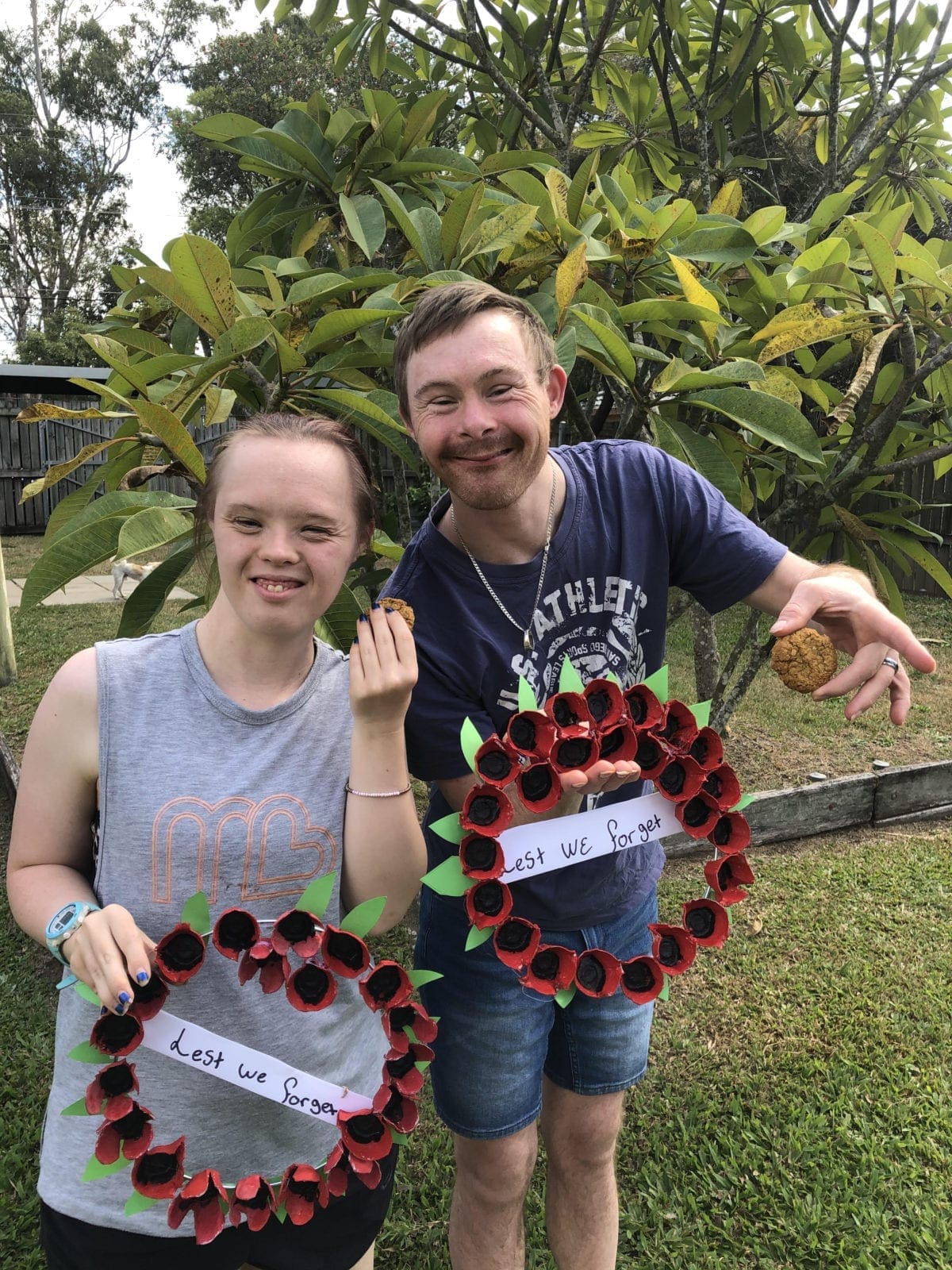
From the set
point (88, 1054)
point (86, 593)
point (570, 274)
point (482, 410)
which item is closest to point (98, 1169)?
point (88, 1054)

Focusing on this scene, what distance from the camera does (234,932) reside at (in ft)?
3.84

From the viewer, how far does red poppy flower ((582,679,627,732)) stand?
4.16 feet

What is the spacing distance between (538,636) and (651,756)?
303 millimetres

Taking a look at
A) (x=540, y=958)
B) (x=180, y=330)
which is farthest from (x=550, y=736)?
(x=180, y=330)

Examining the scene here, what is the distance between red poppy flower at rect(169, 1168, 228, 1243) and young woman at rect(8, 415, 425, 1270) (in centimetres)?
5

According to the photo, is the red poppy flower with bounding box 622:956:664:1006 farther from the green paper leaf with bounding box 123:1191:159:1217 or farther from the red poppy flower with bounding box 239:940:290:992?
the green paper leaf with bounding box 123:1191:159:1217

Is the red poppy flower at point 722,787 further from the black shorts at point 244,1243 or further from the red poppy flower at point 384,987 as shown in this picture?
the black shorts at point 244,1243

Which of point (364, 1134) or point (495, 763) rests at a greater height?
point (495, 763)

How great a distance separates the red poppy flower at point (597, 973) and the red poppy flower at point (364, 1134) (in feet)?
1.18

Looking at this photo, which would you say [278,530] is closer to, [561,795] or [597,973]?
[561,795]

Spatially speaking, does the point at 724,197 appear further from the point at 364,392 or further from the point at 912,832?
the point at 912,832

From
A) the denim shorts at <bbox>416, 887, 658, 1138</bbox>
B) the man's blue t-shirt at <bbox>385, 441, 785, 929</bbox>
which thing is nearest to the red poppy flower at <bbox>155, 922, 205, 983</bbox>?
the man's blue t-shirt at <bbox>385, 441, 785, 929</bbox>

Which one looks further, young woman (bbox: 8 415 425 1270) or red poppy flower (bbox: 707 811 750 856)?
red poppy flower (bbox: 707 811 750 856)

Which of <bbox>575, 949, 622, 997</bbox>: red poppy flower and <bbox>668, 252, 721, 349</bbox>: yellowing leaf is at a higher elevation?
<bbox>668, 252, 721, 349</bbox>: yellowing leaf
